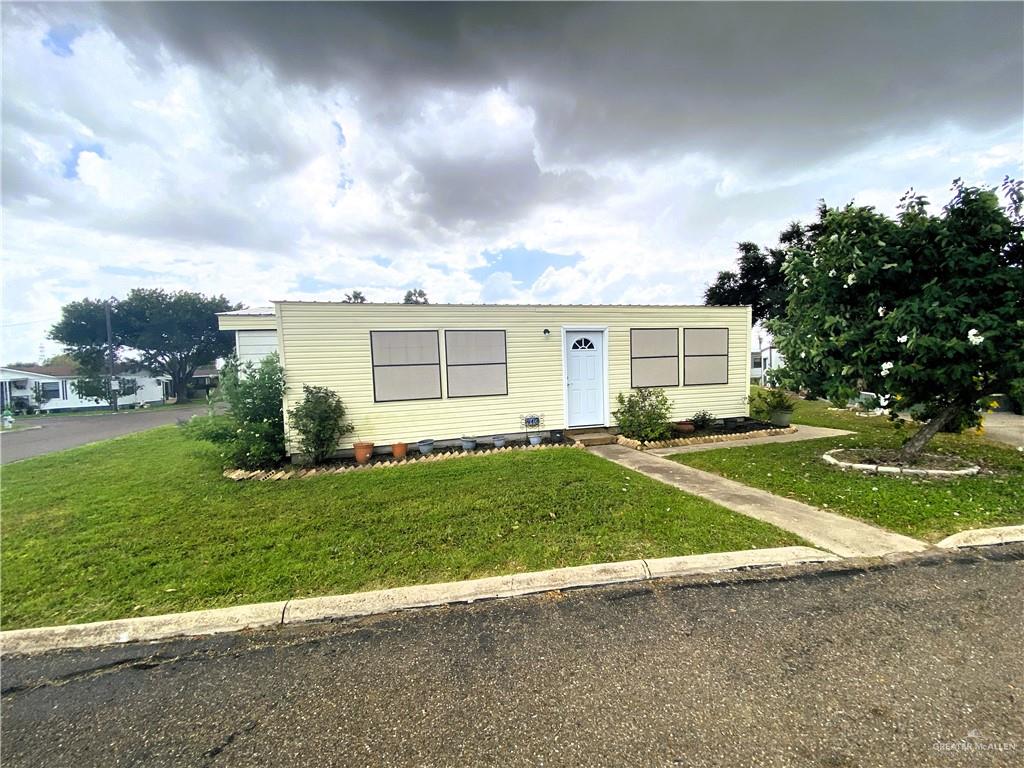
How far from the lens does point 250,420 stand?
7.21 meters

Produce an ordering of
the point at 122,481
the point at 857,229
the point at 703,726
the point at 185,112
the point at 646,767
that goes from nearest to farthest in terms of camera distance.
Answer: the point at 646,767 < the point at 703,726 < the point at 857,229 < the point at 122,481 < the point at 185,112

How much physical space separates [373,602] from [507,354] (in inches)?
247

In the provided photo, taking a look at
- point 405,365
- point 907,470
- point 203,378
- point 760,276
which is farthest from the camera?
point 203,378

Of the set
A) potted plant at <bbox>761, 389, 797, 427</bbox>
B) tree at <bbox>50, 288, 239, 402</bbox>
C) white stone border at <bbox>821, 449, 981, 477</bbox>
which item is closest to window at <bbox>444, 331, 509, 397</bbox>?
white stone border at <bbox>821, 449, 981, 477</bbox>

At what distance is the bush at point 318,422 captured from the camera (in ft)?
23.9

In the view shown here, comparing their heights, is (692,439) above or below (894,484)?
below

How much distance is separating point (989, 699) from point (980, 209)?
5.99 m

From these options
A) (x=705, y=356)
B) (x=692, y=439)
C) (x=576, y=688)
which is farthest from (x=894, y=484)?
(x=576, y=688)

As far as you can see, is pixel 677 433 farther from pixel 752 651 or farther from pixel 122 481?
pixel 122 481

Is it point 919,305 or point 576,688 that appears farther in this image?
point 919,305

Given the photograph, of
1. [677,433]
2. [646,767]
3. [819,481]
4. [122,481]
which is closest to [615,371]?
[677,433]

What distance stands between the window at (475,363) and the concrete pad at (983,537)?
6551mm

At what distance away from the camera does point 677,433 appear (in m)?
9.34

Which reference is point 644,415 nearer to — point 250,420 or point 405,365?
point 405,365
